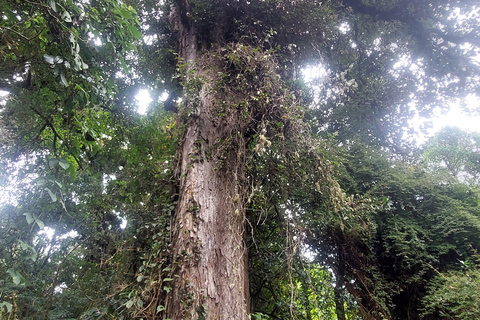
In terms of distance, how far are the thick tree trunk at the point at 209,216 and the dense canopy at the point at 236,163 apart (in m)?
0.02

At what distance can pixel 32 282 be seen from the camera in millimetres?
5445

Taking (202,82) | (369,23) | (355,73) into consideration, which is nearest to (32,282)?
(202,82)

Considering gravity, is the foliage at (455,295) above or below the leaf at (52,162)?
below

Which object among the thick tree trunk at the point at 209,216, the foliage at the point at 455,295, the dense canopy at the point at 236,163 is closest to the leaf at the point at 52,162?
the dense canopy at the point at 236,163

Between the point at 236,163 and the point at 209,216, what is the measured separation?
700 millimetres

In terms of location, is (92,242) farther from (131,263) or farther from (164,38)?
(164,38)

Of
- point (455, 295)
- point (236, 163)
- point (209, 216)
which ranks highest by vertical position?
point (236, 163)

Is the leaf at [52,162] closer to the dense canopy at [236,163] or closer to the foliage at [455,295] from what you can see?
the dense canopy at [236,163]

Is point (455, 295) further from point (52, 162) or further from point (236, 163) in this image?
point (52, 162)

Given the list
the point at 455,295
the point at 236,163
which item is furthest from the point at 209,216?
the point at 455,295

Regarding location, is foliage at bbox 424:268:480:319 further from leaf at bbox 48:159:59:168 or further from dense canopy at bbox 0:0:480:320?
leaf at bbox 48:159:59:168

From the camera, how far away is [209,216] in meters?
2.48

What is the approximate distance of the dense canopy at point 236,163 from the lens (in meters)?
2.18

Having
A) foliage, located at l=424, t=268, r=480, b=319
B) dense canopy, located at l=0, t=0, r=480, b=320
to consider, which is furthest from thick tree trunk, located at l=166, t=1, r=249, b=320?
foliage, located at l=424, t=268, r=480, b=319
